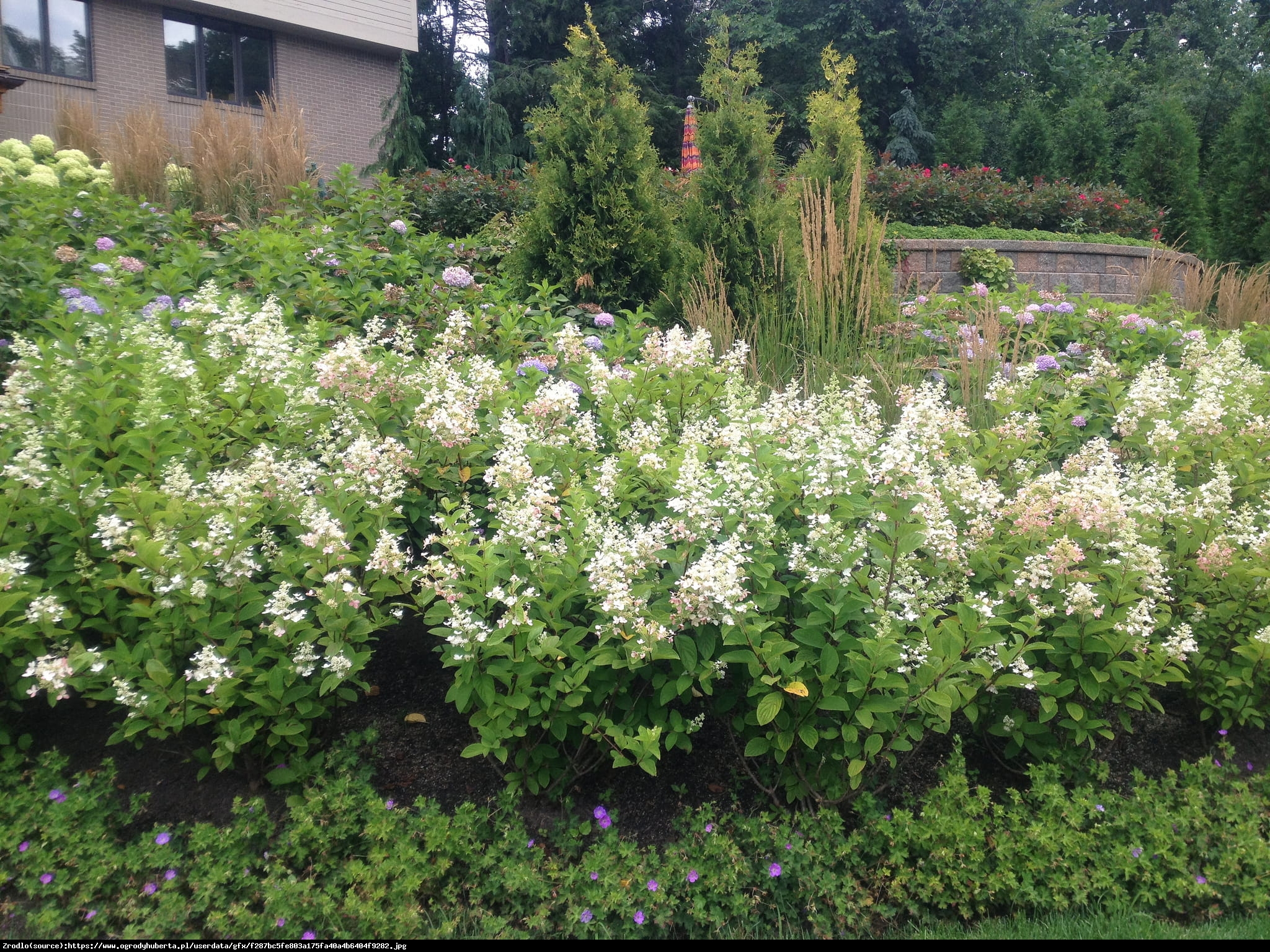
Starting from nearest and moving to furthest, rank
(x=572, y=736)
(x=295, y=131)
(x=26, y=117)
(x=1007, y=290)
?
(x=572, y=736) → (x=295, y=131) → (x=1007, y=290) → (x=26, y=117)

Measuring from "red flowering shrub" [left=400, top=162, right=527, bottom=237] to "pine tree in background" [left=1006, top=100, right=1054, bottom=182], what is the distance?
11746mm

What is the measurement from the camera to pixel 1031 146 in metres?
16.4

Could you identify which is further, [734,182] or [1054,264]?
[1054,264]

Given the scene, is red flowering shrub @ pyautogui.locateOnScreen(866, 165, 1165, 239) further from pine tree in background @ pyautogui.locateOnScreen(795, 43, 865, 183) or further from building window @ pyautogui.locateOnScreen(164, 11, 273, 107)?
building window @ pyautogui.locateOnScreen(164, 11, 273, 107)

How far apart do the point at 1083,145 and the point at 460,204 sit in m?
12.7

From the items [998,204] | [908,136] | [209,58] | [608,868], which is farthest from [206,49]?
[608,868]

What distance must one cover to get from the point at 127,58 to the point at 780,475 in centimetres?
1518

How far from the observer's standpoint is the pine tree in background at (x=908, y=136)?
19422 mm

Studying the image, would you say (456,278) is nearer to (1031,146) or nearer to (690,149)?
(690,149)

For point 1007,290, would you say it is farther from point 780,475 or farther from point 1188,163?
point 1188,163

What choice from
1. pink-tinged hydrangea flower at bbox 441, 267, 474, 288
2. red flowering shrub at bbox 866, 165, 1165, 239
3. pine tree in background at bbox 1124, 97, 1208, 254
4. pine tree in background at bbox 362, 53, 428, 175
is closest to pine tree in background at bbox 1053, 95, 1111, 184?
pine tree in background at bbox 1124, 97, 1208, 254

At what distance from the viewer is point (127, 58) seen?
13.5m

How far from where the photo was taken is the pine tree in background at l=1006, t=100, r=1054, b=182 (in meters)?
16.1

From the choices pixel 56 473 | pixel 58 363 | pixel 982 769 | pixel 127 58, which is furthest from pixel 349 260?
pixel 127 58
